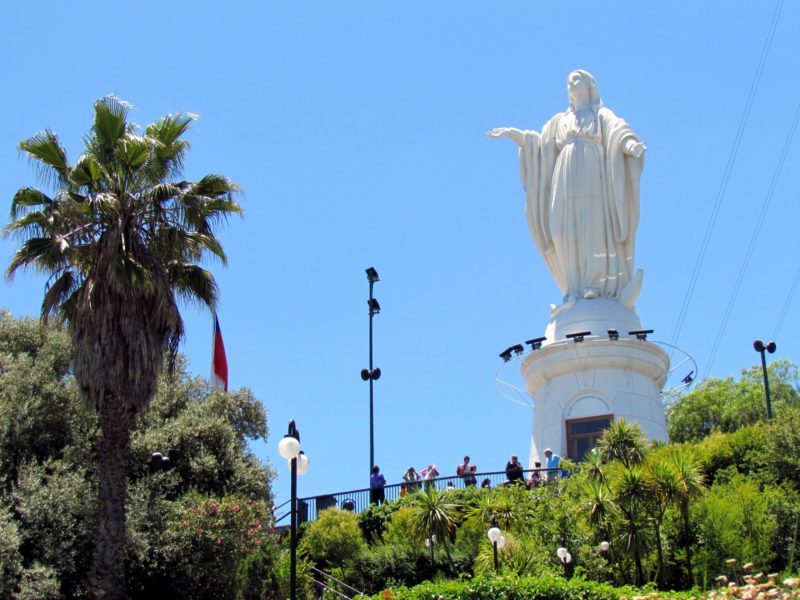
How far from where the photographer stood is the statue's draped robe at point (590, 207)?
36.1 meters

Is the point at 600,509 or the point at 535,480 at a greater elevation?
the point at 535,480

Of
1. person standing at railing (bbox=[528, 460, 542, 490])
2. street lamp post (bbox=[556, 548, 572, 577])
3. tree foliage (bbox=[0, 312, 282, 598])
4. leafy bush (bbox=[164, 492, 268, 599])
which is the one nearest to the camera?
street lamp post (bbox=[556, 548, 572, 577])

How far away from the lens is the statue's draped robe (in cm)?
3609

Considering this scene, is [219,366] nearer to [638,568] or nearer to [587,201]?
[638,568]

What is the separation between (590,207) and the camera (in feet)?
119

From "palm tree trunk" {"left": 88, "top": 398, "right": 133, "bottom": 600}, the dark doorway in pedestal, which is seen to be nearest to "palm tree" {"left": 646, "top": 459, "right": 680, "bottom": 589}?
"palm tree trunk" {"left": 88, "top": 398, "right": 133, "bottom": 600}

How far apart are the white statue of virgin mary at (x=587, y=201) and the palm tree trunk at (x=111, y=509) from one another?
16634 millimetres

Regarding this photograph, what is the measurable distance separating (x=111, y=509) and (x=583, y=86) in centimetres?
2169

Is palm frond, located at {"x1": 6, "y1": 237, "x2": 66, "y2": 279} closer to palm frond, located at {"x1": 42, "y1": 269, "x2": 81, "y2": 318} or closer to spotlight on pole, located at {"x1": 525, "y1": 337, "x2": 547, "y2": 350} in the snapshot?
palm frond, located at {"x1": 42, "y1": 269, "x2": 81, "y2": 318}

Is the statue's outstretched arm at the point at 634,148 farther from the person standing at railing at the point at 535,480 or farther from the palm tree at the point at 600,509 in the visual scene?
the palm tree at the point at 600,509

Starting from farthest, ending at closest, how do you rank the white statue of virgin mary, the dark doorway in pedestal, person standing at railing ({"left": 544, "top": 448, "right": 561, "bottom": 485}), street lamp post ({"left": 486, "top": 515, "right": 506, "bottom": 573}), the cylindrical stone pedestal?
the white statue of virgin mary → the cylindrical stone pedestal → the dark doorway in pedestal → person standing at railing ({"left": 544, "top": 448, "right": 561, "bottom": 485}) → street lamp post ({"left": 486, "top": 515, "right": 506, "bottom": 573})

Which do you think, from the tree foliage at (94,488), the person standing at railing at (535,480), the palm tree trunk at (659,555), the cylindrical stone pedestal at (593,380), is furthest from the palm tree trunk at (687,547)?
the cylindrical stone pedestal at (593,380)

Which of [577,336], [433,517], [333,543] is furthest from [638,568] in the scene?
[577,336]

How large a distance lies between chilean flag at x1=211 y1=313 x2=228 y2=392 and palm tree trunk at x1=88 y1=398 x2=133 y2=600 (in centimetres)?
290
